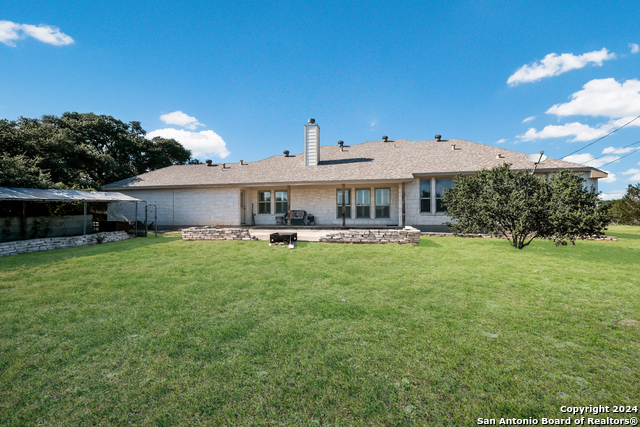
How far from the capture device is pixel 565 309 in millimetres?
3621

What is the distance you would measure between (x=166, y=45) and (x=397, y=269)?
16.7 metres

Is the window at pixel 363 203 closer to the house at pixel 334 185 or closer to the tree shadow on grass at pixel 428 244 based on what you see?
the house at pixel 334 185

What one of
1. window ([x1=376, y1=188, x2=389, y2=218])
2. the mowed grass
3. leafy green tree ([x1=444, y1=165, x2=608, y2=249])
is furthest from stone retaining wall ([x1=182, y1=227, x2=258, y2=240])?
leafy green tree ([x1=444, y1=165, x2=608, y2=249])

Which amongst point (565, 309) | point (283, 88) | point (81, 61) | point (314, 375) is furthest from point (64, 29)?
point (565, 309)

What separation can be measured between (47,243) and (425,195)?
54.8 ft

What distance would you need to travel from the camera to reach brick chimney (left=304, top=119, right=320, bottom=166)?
15.6m

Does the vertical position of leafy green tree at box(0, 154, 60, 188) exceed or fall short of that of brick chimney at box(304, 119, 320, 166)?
it falls short

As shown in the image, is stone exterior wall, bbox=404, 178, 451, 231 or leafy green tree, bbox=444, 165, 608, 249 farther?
stone exterior wall, bbox=404, 178, 451, 231

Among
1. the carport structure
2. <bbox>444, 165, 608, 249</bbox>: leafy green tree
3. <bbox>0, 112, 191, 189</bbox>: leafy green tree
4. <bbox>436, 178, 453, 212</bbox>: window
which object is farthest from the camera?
<bbox>0, 112, 191, 189</bbox>: leafy green tree

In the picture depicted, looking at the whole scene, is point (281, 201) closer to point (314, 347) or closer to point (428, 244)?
point (428, 244)

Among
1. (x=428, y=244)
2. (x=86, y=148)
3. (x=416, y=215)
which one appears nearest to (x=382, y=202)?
(x=416, y=215)

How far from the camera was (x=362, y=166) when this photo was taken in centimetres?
1490

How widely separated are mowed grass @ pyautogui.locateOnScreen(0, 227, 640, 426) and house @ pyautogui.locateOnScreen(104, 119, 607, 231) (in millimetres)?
8297

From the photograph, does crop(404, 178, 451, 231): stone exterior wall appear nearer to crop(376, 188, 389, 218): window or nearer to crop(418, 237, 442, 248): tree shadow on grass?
crop(376, 188, 389, 218): window
